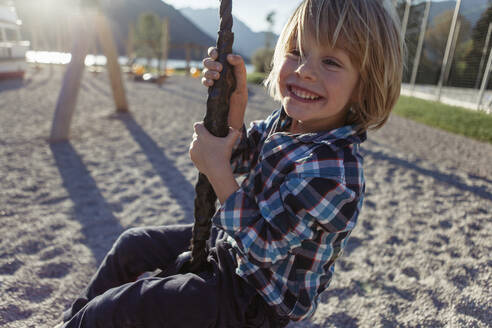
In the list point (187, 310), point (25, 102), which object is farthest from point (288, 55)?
point (25, 102)

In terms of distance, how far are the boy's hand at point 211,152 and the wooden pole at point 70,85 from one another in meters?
3.35

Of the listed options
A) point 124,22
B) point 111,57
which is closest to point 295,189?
point 111,57

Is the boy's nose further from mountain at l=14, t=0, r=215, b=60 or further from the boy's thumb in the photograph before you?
mountain at l=14, t=0, r=215, b=60

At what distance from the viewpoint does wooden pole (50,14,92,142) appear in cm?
372

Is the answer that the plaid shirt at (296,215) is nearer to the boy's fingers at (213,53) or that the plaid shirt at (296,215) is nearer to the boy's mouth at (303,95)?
the boy's mouth at (303,95)

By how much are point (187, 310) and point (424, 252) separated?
159cm

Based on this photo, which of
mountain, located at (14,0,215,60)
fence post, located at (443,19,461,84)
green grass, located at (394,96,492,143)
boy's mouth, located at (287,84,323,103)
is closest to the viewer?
boy's mouth, located at (287,84,323,103)

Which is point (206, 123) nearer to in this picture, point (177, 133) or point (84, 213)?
point (84, 213)

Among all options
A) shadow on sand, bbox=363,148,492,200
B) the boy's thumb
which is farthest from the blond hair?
shadow on sand, bbox=363,148,492,200

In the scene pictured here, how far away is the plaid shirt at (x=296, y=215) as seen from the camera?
33.4 inches

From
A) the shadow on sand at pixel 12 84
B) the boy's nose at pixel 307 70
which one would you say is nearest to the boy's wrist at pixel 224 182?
the boy's nose at pixel 307 70

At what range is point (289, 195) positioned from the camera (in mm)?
861

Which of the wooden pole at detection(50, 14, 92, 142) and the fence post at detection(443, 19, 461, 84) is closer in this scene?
the wooden pole at detection(50, 14, 92, 142)

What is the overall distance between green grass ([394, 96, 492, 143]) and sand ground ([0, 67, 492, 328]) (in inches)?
29.7
